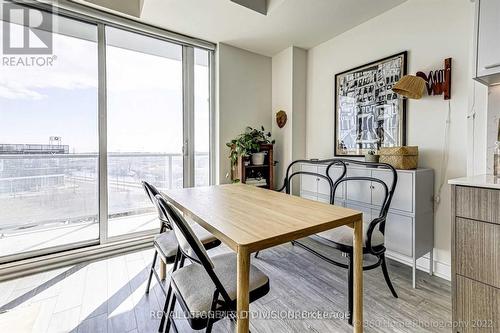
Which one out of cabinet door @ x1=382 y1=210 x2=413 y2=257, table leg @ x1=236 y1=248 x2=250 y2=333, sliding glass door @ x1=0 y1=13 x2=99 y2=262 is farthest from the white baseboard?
sliding glass door @ x1=0 y1=13 x2=99 y2=262

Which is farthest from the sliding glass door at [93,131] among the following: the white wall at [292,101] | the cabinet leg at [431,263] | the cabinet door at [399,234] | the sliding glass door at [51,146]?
the cabinet leg at [431,263]

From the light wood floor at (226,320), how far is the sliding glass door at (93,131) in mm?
557

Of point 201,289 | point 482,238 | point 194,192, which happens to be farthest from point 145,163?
point 482,238

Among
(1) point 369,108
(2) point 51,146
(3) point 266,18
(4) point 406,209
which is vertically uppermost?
(3) point 266,18

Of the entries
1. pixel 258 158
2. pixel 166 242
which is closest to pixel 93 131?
pixel 166 242

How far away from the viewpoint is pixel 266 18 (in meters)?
2.61

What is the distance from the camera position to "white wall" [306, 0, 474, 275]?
197 cm

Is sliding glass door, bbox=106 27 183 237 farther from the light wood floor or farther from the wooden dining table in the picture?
the wooden dining table

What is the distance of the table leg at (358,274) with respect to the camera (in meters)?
1.32

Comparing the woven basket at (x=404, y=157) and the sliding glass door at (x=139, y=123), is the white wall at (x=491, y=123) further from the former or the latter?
the sliding glass door at (x=139, y=123)

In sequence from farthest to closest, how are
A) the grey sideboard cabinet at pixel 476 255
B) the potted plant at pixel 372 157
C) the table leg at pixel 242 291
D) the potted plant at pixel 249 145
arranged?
the potted plant at pixel 249 145 < the potted plant at pixel 372 157 < the grey sideboard cabinet at pixel 476 255 < the table leg at pixel 242 291

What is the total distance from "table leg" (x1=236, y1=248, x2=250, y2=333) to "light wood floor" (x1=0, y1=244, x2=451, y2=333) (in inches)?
28.5

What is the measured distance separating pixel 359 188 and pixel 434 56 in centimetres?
133
